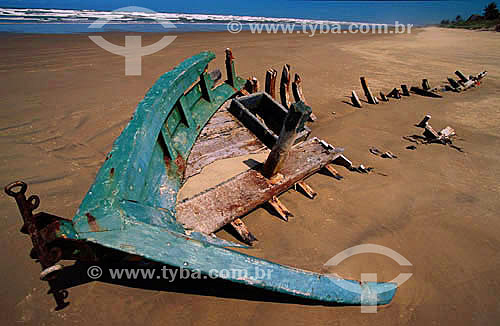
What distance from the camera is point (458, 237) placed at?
3279 mm

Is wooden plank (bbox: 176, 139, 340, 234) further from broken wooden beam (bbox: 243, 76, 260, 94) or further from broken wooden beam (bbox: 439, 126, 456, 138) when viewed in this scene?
broken wooden beam (bbox: 439, 126, 456, 138)

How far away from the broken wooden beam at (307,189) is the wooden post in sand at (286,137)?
0.52 m

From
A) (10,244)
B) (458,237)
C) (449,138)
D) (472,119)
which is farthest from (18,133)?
(472,119)

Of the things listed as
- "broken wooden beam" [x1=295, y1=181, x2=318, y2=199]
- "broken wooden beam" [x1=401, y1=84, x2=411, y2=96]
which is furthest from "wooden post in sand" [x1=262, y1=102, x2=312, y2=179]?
"broken wooden beam" [x1=401, y1=84, x2=411, y2=96]

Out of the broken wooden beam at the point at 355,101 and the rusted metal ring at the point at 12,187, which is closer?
the rusted metal ring at the point at 12,187

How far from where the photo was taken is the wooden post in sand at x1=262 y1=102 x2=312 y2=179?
3119 mm

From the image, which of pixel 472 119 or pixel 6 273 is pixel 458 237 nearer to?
pixel 6 273

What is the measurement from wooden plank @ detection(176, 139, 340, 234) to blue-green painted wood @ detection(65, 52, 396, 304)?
268 millimetres

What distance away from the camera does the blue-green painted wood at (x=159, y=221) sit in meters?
1.43

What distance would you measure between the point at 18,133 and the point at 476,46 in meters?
27.9

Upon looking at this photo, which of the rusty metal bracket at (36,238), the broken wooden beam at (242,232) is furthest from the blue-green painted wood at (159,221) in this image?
the broken wooden beam at (242,232)

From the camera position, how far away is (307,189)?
12.6ft

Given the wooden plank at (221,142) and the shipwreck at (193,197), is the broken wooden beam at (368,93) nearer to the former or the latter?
the shipwreck at (193,197)

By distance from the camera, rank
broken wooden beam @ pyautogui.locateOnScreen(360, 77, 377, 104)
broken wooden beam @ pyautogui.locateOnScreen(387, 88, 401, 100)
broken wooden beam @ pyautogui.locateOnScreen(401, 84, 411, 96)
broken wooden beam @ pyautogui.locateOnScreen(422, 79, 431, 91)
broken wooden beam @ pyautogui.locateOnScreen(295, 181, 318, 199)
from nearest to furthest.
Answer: broken wooden beam @ pyautogui.locateOnScreen(295, 181, 318, 199) → broken wooden beam @ pyautogui.locateOnScreen(360, 77, 377, 104) → broken wooden beam @ pyautogui.locateOnScreen(387, 88, 401, 100) → broken wooden beam @ pyautogui.locateOnScreen(401, 84, 411, 96) → broken wooden beam @ pyautogui.locateOnScreen(422, 79, 431, 91)
